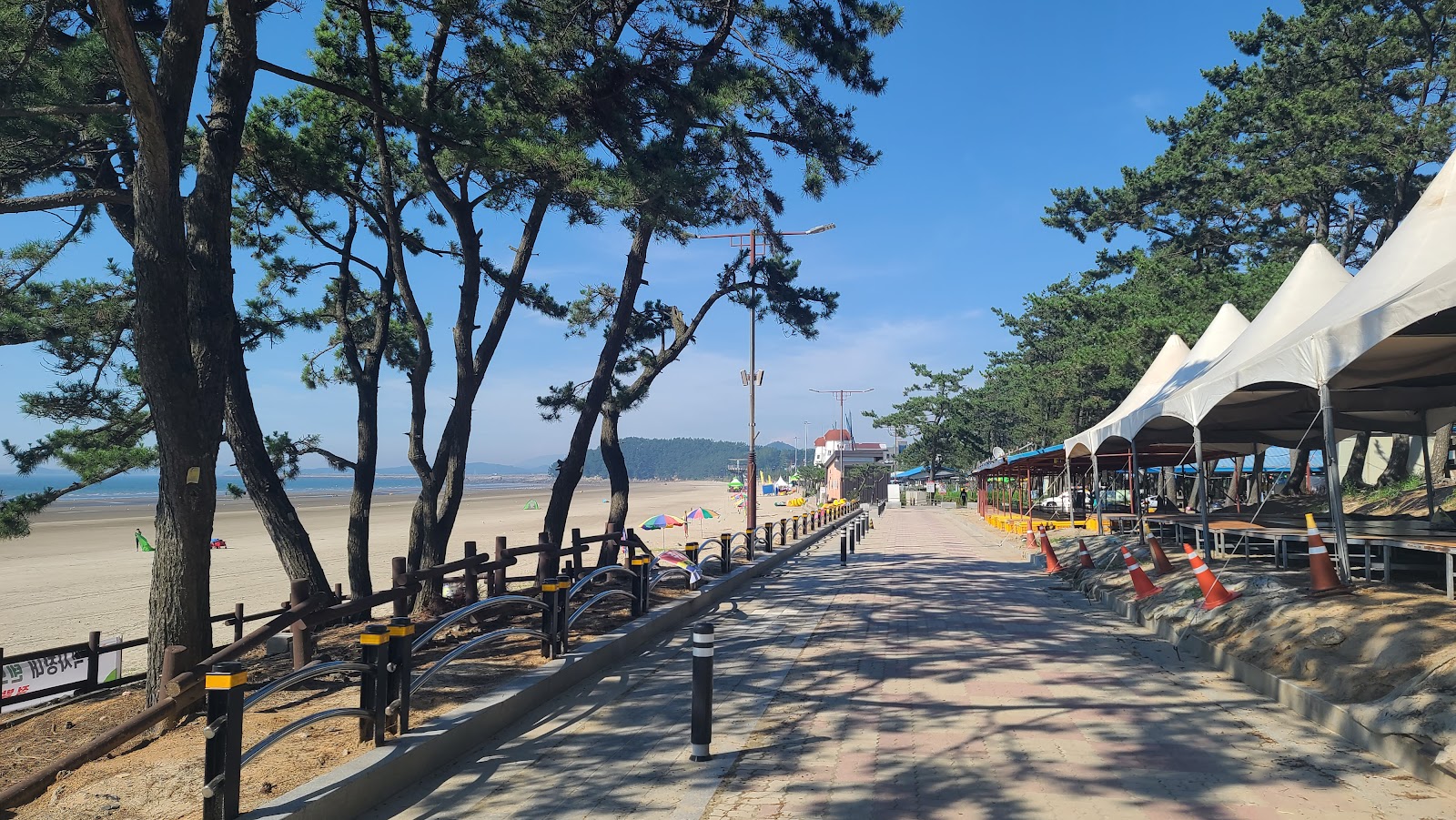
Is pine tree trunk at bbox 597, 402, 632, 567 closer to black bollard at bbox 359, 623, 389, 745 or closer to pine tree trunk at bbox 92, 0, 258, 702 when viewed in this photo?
pine tree trunk at bbox 92, 0, 258, 702

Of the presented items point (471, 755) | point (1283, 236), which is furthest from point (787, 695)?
point (1283, 236)

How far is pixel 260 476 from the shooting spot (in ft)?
32.3

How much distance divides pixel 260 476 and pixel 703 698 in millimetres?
6520

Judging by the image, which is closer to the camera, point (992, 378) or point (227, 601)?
point (227, 601)

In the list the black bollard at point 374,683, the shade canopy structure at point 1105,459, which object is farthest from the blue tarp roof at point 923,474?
the black bollard at point 374,683

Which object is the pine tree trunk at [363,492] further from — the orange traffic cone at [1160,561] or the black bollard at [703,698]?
the orange traffic cone at [1160,561]

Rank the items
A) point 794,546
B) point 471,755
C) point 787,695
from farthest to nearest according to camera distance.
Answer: point 794,546 → point 787,695 → point 471,755

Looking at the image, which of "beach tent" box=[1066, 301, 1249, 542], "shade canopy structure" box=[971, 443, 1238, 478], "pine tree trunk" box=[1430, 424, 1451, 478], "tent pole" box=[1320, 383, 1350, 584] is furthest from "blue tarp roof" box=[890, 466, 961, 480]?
"tent pole" box=[1320, 383, 1350, 584]

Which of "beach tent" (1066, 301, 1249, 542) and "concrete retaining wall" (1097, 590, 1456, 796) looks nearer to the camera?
"concrete retaining wall" (1097, 590, 1456, 796)

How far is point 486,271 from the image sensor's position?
15.0 m

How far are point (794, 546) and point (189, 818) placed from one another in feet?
73.1

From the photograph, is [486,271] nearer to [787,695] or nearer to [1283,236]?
[787,695]

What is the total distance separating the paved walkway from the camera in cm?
500

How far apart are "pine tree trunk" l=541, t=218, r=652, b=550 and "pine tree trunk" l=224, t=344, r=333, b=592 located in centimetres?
483
